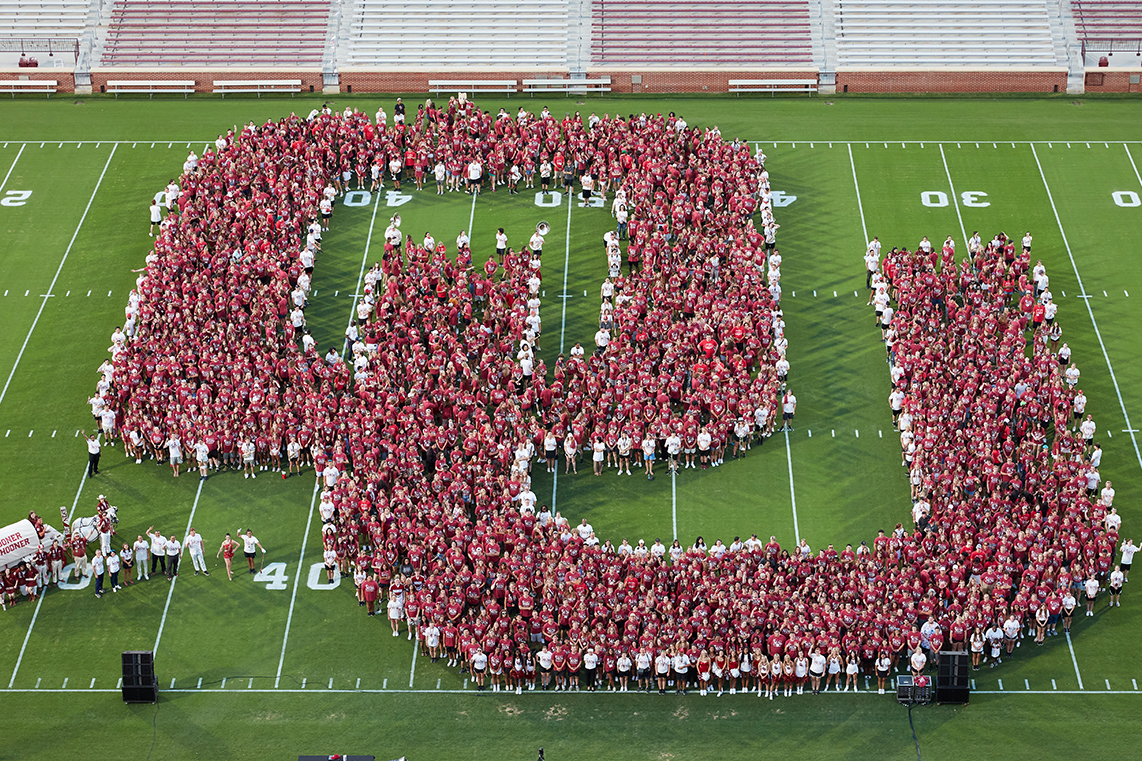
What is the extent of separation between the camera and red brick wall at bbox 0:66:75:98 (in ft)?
195

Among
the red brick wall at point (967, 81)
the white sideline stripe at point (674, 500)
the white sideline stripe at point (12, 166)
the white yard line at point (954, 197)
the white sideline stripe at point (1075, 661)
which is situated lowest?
the white sideline stripe at point (1075, 661)

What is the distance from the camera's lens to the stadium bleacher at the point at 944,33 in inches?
2329

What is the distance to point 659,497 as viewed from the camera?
1635 inches

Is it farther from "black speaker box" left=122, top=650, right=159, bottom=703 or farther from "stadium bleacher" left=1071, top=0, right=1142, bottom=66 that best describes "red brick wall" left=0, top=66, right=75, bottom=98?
"stadium bleacher" left=1071, top=0, right=1142, bottom=66

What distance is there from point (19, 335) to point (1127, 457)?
26.8 meters

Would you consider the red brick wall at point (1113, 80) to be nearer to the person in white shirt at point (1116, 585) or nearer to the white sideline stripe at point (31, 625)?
the person in white shirt at point (1116, 585)

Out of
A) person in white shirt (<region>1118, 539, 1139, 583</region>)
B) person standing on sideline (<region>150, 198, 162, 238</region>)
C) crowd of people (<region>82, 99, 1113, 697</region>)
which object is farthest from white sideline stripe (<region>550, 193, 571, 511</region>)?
person in white shirt (<region>1118, 539, 1139, 583</region>)

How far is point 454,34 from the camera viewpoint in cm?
6103

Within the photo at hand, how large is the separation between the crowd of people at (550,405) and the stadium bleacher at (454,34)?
23.3ft

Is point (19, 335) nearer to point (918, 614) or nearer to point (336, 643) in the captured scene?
point (336, 643)

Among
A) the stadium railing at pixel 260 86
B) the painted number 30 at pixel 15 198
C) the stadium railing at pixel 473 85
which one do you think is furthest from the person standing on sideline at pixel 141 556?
the stadium railing at pixel 473 85

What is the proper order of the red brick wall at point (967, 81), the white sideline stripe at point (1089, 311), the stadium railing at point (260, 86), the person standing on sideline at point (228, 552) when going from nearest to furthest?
the person standing on sideline at point (228, 552) < the white sideline stripe at point (1089, 311) < the red brick wall at point (967, 81) < the stadium railing at point (260, 86)

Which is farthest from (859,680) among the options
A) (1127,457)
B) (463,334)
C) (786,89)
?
(786,89)

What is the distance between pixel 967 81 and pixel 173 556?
3073cm
